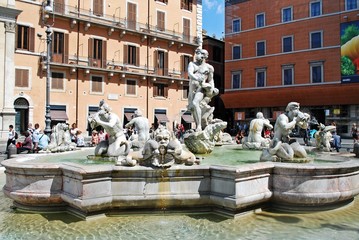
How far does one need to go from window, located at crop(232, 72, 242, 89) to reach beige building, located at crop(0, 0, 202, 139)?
478 cm

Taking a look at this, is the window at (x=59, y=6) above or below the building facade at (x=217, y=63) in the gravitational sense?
above

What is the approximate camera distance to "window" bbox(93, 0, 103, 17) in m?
29.1

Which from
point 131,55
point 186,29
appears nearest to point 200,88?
point 131,55

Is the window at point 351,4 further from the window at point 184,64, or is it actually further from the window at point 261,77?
the window at point 184,64

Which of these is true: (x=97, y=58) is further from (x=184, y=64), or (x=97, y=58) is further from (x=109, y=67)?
(x=184, y=64)

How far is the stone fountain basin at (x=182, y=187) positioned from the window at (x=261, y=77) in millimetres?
29299

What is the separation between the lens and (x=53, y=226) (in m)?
4.54

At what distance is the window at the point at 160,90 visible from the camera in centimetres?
3294

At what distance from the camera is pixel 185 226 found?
179 inches

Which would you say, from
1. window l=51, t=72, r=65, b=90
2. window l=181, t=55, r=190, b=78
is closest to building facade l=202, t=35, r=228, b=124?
window l=181, t=55, r=190, b=78

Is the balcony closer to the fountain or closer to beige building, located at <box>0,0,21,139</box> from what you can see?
beige building, located at <box>0,0,21,139</box>

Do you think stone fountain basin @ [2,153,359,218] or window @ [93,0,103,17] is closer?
stone fountain basin @ [2,153,359,218]

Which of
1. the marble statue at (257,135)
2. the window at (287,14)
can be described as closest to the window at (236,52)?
the window at (287,14)

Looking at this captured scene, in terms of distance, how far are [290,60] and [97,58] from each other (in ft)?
54.8
